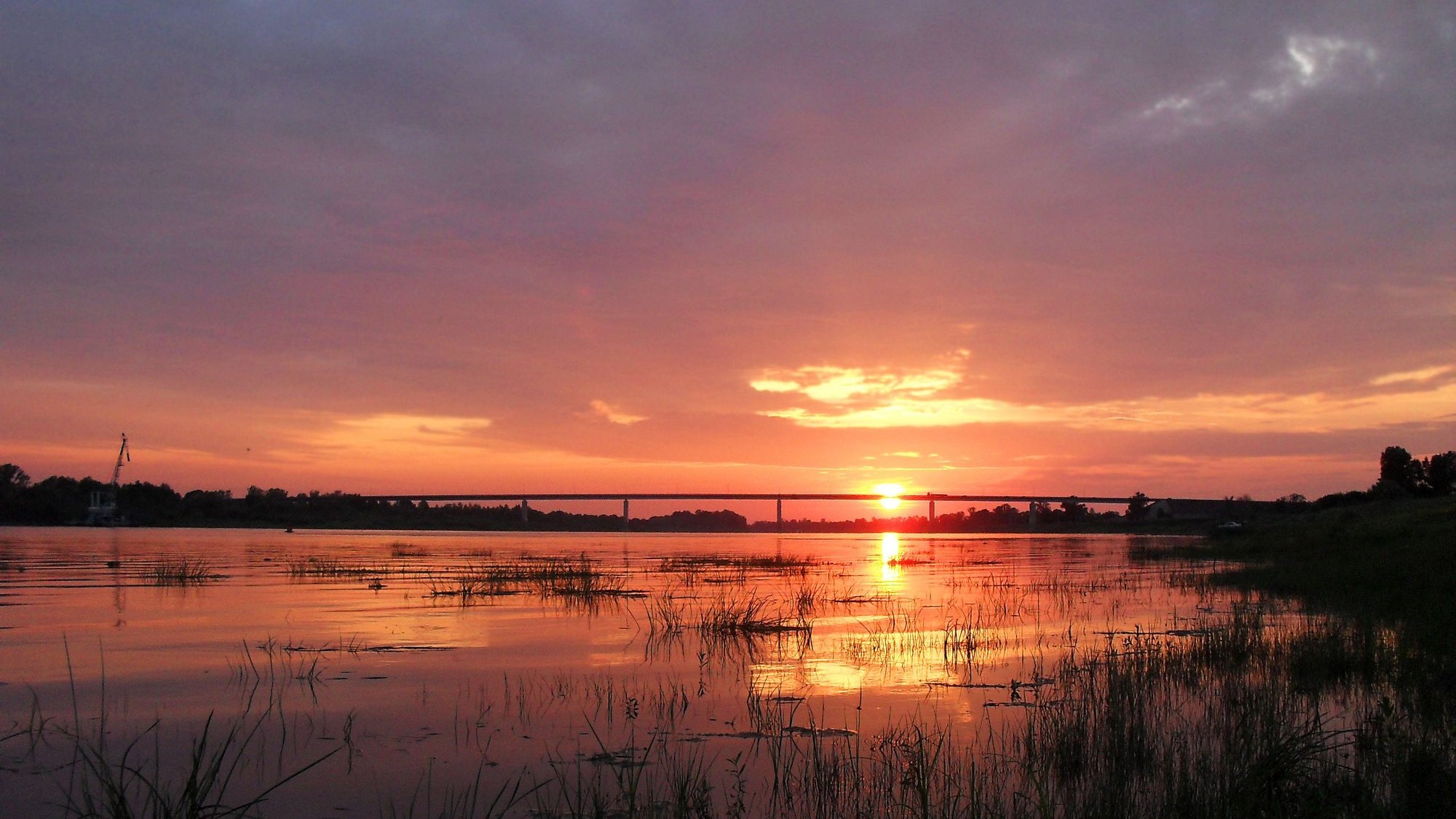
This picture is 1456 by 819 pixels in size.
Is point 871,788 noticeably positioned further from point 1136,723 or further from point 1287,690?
point 1287,690

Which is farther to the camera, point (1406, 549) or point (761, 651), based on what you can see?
point (1406, 549)

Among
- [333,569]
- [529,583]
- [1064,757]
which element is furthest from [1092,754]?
[333,569]

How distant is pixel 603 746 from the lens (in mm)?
10367

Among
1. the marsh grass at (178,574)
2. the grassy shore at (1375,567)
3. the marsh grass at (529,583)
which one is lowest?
the marsh grass at (529,583)

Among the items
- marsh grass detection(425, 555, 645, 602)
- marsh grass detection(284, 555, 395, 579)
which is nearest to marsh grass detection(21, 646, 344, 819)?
marsh grass detection(425, 555, 645, 602)

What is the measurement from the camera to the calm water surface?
33.1ft

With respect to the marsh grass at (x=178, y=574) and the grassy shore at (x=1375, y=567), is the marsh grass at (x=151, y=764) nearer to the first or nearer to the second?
the grassy shore at (x=1375, y=567)

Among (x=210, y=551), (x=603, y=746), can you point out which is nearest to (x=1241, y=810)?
(x=603, y=746)

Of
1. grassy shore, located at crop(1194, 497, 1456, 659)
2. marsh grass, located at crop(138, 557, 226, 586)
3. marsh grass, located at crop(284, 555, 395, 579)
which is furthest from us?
marsh grass, located at crop(284, 555, 395, 579)

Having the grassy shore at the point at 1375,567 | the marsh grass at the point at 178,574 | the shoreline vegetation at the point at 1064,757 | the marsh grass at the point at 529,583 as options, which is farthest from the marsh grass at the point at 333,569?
the grassy shore at the point at 1375,567

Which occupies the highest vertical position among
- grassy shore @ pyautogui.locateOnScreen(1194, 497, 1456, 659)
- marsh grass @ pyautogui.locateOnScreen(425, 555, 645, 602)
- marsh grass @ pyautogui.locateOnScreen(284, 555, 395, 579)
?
grassy shore @ pyautogui.locateOnScreen(1194, 497, 1456, 659)

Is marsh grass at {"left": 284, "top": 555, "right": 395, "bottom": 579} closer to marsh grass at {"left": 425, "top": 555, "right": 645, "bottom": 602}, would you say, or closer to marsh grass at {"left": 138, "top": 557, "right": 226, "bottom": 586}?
marsh grass at {"left": 138, "top": 557, "right": 226, "bottom": 586}

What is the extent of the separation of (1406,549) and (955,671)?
2477 centimetres

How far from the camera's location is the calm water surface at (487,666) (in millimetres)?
10086
